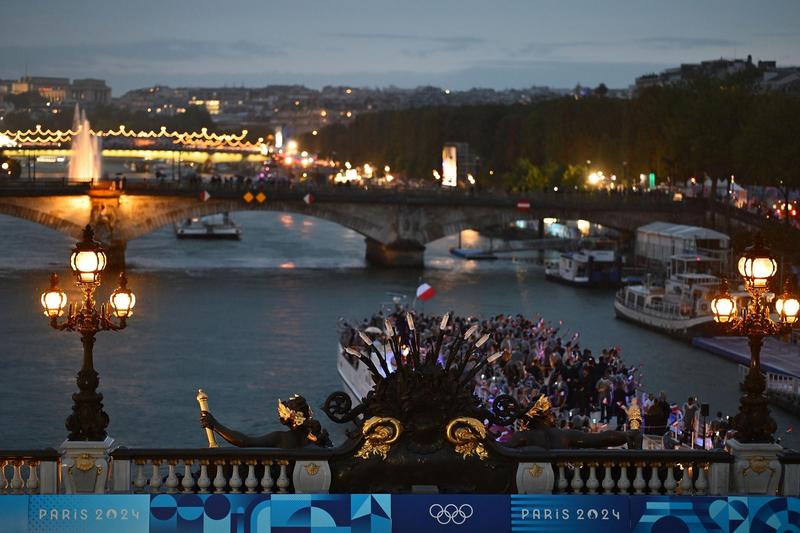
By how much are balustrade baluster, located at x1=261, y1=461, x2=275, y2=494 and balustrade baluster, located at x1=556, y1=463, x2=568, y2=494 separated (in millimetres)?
1590

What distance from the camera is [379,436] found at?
10.1 meters


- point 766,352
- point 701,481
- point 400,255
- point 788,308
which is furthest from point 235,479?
point 400,255

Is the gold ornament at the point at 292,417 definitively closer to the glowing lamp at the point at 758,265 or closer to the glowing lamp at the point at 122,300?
the glowing lamp at the point at 122,300

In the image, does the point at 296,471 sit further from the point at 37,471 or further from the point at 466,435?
the point at 37,471

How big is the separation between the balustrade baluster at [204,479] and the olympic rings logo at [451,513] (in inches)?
48.6

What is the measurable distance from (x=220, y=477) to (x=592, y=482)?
2.06 metres

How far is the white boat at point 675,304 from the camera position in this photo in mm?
39906

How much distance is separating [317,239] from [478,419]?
197 ft

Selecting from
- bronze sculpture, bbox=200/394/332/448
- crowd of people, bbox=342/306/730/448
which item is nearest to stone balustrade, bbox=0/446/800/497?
bronze sculpture, bbox=200/394/332/448

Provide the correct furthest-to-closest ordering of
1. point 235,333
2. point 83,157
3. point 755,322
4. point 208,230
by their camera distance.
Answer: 1. point 83,157
2. point 208,230
3. point 235,333
4. point 755,322

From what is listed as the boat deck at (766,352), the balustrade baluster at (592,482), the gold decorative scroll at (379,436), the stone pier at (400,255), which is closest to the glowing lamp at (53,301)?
the gold decorative scroll at (379,436)

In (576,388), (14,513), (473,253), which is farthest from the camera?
(473,253)

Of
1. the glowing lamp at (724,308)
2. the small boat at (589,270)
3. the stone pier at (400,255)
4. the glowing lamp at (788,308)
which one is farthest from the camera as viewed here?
the stone pier at (400,255)

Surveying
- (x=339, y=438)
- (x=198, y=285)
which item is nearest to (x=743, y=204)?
(x=198, y=285)
